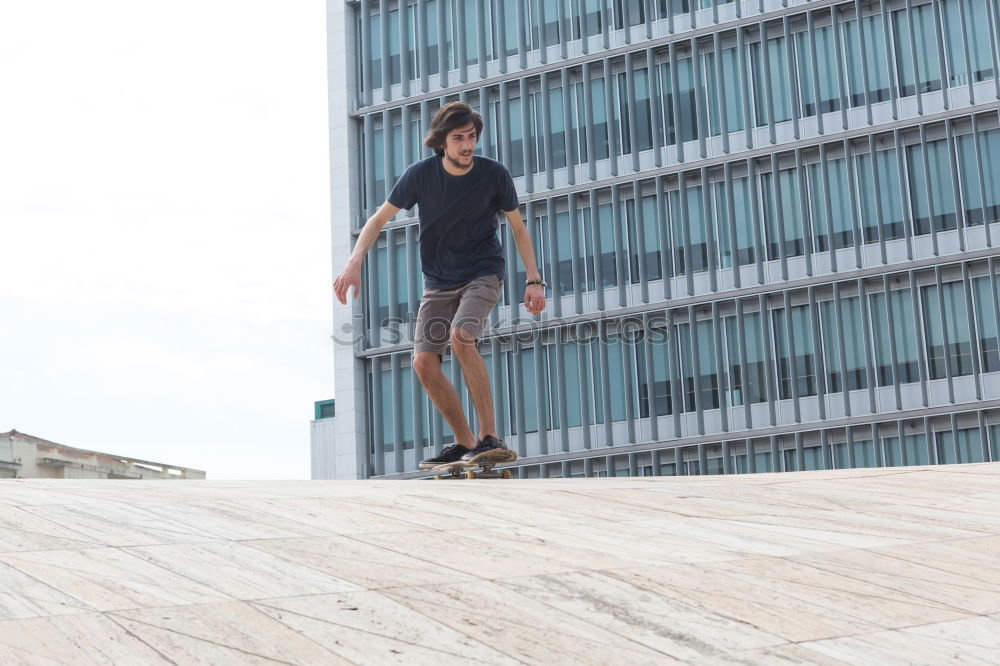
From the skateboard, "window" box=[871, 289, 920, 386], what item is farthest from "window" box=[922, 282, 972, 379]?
the skateboard

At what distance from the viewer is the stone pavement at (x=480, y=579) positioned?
384 centimetres

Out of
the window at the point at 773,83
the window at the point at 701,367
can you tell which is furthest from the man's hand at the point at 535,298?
the window at the point at 773,83

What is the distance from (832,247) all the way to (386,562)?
30532 millimetres

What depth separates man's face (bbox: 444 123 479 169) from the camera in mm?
9250

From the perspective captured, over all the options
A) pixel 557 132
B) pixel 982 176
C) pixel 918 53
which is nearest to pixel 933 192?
pixel 982 176

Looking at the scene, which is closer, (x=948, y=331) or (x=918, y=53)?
(x=948, y=331)

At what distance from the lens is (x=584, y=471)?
3609 cm

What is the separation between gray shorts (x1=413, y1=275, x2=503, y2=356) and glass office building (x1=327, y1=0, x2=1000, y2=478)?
25.0m

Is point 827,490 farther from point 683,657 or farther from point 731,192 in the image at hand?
point 731,192

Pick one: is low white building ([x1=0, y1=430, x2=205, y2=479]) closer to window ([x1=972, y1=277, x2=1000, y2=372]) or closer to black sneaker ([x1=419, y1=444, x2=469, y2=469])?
window ([x1=972, y1=277, x2=1000, y2=372])

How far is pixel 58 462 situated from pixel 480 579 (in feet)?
162

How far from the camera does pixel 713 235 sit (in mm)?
35500

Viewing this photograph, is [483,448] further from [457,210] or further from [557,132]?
[557,132]

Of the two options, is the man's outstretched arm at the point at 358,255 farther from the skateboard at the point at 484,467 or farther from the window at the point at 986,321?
the window at the point at 986,321
